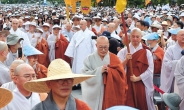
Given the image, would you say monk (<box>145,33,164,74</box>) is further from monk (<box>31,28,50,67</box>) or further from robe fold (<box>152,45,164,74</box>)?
monk (<box>31,28,50,67</box>)

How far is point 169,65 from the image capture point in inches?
268

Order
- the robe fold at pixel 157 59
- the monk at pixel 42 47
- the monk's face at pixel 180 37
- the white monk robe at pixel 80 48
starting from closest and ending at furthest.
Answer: the monk's face at pixel 180 37
the robe fold at pixel 157 59
the white monk robe at pixel 80 48
the monk at pixel 42 47

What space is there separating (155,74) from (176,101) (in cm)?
237

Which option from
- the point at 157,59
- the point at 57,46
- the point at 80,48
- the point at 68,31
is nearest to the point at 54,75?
the point at 157,59

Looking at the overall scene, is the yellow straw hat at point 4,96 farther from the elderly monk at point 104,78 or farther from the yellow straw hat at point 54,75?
the elderly monk at point 104,78

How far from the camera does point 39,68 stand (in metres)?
5.51

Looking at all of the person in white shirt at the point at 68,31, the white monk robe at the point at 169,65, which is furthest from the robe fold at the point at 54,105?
the person in white shirt at the point at 68,31

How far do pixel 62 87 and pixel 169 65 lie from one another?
4.04 m

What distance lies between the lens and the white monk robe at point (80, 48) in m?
9.51

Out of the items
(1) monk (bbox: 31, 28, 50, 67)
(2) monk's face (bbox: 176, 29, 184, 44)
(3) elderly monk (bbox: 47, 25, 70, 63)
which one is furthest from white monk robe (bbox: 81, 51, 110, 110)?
(3) elderly monk (bbox: 47, 25, 70, 63)

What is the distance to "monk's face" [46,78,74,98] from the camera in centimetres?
308

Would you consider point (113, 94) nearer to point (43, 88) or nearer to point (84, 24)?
point (43, 88)

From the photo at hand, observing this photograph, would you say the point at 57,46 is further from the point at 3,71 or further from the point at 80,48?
the point at 3,71

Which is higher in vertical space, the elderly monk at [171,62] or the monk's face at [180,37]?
the monk's face at [180,37]
